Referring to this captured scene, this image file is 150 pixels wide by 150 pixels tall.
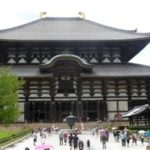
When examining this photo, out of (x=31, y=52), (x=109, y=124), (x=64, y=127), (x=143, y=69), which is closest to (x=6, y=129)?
(x=64, y=127)

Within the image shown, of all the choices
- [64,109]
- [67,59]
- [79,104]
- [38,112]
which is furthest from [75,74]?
[38,112]

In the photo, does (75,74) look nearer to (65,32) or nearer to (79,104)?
(79,104)

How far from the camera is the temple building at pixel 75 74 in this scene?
69.2 meters

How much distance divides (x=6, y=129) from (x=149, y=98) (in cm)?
2386

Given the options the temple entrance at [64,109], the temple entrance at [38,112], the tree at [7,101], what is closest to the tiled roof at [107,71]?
the temple entrance at [38,112]

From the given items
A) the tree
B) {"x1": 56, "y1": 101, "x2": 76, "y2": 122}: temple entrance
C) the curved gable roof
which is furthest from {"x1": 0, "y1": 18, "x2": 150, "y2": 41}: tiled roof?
the tree

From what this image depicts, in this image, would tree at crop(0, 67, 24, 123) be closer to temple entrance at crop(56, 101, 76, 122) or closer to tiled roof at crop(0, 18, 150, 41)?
temple entrance at crop(56, 101, 76, 122)

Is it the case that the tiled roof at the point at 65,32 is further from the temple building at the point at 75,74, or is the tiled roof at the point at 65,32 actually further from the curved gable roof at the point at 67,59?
the curved gable roof at the point at 67,59

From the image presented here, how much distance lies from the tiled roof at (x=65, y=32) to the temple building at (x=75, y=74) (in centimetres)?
17

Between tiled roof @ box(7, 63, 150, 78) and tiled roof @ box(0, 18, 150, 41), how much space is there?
460cm

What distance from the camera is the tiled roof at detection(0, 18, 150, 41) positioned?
7519cm

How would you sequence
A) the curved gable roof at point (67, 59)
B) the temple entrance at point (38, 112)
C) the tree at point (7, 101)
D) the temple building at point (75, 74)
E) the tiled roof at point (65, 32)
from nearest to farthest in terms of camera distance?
1. the tree at point (7, 101)
2. the curved gable roof at point (67, 59)
3. the temple entrance at point (38, 112)
4. the temple building at point (75, 74)
5. the tiled roof at point (65, 32)

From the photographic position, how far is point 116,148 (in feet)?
111

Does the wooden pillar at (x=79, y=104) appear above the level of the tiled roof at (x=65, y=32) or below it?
below
